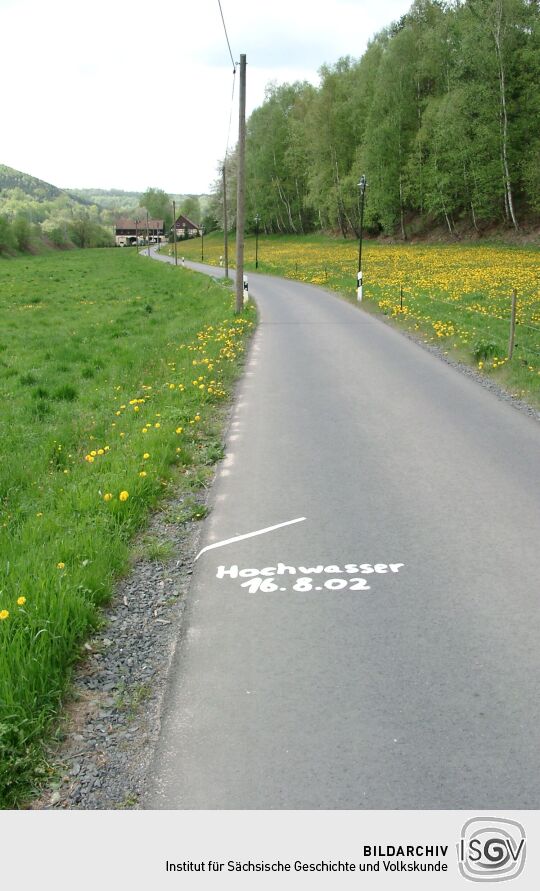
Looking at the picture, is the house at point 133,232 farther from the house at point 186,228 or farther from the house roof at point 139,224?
the house at point 186,228

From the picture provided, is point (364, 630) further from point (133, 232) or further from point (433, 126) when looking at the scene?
point (133, 232)

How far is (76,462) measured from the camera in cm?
810

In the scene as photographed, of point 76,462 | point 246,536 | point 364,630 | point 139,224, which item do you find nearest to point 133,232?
point 139,224

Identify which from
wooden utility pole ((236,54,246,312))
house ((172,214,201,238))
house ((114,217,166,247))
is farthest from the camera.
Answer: house ((114,217,166,247))

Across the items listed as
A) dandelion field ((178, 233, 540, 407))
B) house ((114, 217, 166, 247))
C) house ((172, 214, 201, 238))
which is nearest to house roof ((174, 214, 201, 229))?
house ((172, 214, 201, 238))

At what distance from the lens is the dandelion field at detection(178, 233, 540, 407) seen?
43.0 ft

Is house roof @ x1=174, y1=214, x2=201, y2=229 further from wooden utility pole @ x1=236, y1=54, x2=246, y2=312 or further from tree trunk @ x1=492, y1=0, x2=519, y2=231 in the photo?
wooden utility pole @ x1=236, y1=54, x2=246, y2=312

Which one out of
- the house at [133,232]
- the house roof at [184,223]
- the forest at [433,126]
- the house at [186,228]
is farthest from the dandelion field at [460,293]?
the house at [133,232]

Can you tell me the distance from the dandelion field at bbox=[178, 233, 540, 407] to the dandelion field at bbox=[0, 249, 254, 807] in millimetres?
4699

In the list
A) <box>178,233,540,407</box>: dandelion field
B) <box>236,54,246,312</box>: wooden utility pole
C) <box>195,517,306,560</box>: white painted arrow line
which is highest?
<box>236,54,246,312</box>: wooden utility pole

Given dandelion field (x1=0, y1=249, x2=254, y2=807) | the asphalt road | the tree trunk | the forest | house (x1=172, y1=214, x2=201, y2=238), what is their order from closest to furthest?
the asphalt road
dandelion field (x1=0, y1=249, x2=254, y2=807)
the tree trunk
the forest
house (x1=172, y1=214, x2=201, y2=238)

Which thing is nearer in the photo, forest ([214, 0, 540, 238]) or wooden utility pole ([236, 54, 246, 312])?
wooden utility pole ([236, 54, 246, 312])

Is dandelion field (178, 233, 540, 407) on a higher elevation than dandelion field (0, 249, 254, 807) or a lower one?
higher

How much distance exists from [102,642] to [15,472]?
3.99 m
